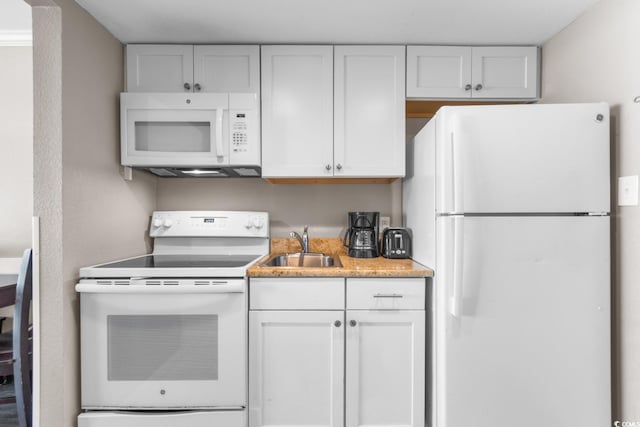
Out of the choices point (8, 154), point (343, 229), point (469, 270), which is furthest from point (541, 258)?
point (8, 154)

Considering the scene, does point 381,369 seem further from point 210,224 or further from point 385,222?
point 210,224

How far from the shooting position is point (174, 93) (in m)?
1.82

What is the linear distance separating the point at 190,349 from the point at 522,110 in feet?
5.97

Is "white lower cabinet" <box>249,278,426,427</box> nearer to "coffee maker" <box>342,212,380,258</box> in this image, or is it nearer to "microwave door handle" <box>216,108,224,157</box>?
"coffee maker" <box>342,212,380,258</box>

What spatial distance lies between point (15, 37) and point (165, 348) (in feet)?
7.79

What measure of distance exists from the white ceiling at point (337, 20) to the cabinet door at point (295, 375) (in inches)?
57.7

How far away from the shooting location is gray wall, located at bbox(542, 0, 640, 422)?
133 cm

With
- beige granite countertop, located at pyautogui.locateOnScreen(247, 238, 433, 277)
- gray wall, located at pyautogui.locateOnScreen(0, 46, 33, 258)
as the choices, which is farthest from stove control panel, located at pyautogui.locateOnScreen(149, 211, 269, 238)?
gray wall, located at pyautogui.locateOnScreen(0, 46, 33, 258)

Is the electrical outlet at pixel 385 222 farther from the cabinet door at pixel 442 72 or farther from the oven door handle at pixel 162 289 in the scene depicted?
the oven door handle at pixel 162 289

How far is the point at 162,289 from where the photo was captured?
150 centimetres

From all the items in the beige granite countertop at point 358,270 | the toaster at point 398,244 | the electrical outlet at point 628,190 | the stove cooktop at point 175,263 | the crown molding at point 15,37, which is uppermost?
the crown molding at point 15,37

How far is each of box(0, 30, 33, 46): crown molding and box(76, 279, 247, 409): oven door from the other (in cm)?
201

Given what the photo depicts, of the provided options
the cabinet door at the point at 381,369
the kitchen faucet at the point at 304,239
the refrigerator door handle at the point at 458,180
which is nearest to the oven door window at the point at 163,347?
the cabinet door at the point at 381,369

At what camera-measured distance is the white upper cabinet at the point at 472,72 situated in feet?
6.22
